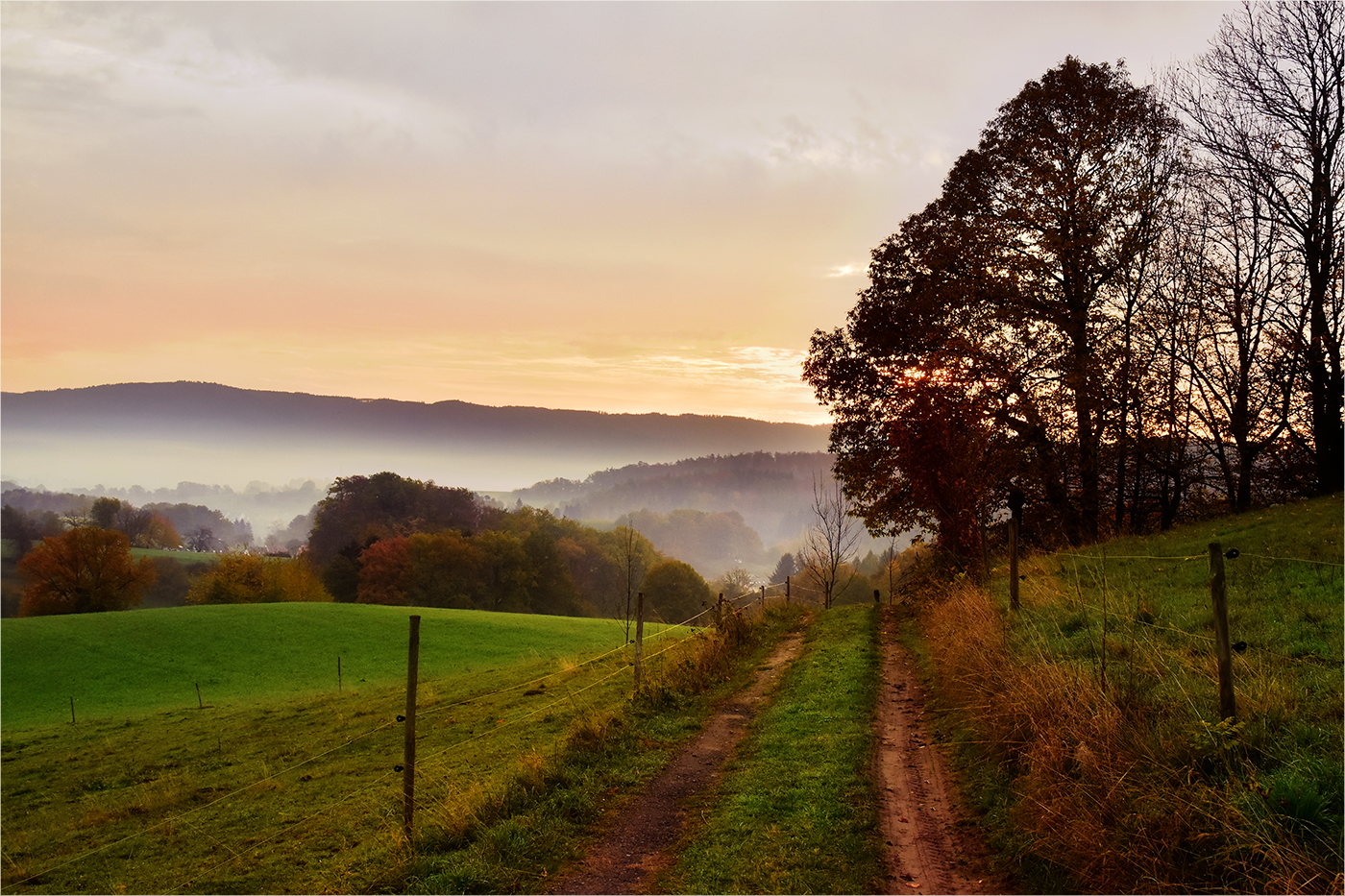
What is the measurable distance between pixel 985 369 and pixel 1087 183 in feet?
19.5

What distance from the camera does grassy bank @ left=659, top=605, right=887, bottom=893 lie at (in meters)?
6.06

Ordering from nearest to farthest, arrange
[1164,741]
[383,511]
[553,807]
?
1. [1164,741]
2. [553,807]
3. [383,511]

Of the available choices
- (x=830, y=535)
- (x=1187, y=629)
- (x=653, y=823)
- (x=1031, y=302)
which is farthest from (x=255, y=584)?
(x=1187, y=629)

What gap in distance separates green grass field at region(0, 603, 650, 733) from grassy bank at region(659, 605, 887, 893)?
2289 cm

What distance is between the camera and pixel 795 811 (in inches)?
290

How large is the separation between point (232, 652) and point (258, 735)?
19.5 metres

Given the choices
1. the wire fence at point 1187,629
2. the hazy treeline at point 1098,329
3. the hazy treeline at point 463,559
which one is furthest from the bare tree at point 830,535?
the hazy treeline at point 463,559

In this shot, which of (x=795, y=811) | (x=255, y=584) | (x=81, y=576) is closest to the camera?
(x=795, y=811)

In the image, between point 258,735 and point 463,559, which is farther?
point 463,559

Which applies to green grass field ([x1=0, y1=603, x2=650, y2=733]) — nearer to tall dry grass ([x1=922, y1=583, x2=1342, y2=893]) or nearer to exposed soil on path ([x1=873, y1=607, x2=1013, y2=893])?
exposed soil on path ([x1=873, y1=607, x2=1013, y2=893])

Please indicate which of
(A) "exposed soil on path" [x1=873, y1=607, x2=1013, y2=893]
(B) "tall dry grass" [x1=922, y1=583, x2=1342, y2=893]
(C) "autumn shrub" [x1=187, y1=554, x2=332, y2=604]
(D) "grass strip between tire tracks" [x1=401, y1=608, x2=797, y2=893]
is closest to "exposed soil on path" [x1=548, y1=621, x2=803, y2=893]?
(D) "grass strip between tire tracks" [x1=401, y1=608, x2=797, y2=893]

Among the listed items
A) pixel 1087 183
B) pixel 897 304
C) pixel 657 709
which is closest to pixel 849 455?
pixel 897 304

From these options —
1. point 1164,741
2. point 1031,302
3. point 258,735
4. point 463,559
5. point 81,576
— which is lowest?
point 258,735

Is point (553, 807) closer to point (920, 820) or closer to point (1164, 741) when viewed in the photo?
point (920, 820)
